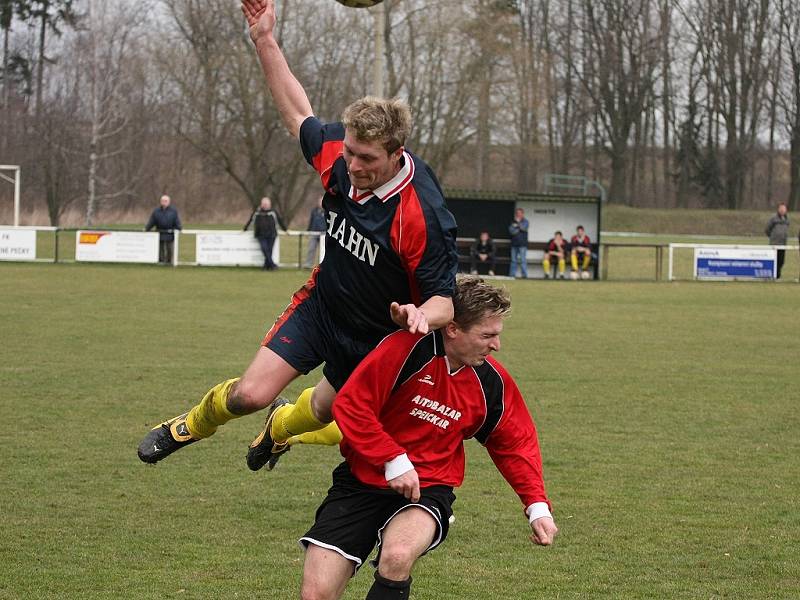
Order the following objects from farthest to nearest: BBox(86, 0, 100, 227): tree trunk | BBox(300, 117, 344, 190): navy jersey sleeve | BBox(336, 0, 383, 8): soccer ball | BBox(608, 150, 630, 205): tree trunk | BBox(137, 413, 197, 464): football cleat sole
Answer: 1. BBox(608, 150, 630, 205): tree trunk
2. BBox(86, 0, 100, 227): tree trunk
3. BBox(336, 0, 383, 8): soccer ball
4. BBox(137, 413, 197, 464): football cleat sole
5. BBox(300, 117, 344, 190): navy jersey sleeve

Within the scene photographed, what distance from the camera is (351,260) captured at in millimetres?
4762

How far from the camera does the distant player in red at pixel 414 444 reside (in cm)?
405

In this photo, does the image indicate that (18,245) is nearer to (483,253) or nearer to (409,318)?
(483,253)

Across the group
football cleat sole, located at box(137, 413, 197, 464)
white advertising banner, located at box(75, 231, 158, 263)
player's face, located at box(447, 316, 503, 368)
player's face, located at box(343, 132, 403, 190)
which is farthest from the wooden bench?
player's face, located at box(447, 316, 503, 368)

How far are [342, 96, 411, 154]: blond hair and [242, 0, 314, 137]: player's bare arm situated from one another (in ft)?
3.32

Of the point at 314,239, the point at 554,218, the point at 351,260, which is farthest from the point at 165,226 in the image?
the point at 351,260

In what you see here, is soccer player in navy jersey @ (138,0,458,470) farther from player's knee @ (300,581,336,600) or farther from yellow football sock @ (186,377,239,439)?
player's knee @ (300,581,336,600)

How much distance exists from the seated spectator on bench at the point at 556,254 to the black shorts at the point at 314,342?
956 inches

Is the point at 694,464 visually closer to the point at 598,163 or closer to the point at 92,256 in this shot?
the point at 92,256

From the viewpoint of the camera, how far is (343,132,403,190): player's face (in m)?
4.34

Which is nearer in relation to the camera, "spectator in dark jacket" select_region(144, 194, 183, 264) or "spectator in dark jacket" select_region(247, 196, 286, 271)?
"spectator in dark jacket" select_region(247, 196, 286, 271)

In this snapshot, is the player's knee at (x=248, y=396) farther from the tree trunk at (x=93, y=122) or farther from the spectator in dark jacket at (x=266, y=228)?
the tree trunk at (x=93, y=122)

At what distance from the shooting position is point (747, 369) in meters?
13.0

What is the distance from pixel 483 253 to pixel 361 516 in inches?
971
